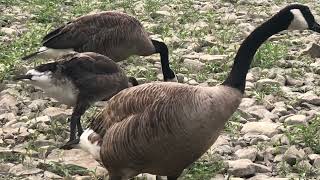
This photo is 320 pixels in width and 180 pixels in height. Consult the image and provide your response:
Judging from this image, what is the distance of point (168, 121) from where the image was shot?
17.4ft

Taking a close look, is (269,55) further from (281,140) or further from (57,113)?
(57,113)

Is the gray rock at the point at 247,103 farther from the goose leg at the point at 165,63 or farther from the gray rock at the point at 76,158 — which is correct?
the gray rock at the point at 76,158

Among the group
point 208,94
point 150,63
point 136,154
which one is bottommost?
point 150,63

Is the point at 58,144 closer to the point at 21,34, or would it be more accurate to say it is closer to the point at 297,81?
the point at 297,81

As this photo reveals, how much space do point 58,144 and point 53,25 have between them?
19.8 ft

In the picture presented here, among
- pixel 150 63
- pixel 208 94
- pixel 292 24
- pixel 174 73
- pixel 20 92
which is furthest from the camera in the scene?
pixel 150 63

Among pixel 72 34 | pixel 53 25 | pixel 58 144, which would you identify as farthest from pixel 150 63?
pixel 58 144

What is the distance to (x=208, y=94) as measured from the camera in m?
5.40

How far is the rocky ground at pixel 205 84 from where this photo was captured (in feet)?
21.7

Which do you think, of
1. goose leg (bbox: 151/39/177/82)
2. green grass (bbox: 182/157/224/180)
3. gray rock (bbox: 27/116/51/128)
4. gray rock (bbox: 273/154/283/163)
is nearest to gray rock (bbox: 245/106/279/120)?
gray rock (bbox: 273/154/283/163)

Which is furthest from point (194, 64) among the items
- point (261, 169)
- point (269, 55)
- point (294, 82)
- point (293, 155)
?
point (261, 169)

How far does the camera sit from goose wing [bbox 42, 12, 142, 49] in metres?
9.23

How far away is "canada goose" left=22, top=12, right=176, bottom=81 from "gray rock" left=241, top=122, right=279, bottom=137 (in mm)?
1954

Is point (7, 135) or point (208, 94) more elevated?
point (208, 94)
